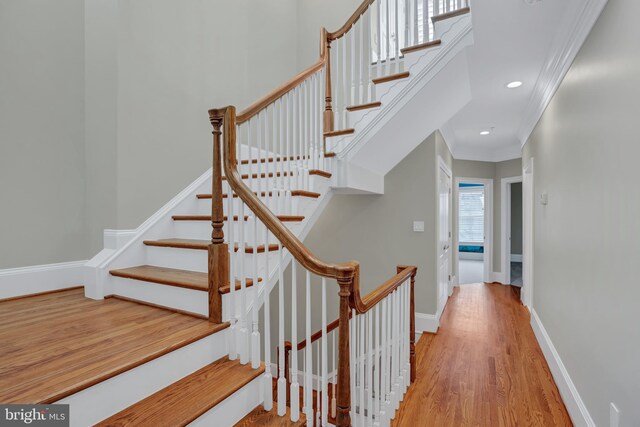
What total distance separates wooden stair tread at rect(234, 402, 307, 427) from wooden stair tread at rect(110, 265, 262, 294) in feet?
2.03

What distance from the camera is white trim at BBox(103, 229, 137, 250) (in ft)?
7.97

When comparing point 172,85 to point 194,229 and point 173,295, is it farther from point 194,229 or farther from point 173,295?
point 173,295

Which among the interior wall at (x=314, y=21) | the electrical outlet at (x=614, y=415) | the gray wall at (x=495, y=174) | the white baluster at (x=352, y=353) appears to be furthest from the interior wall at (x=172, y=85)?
the gray wall at (x=495, y=174)

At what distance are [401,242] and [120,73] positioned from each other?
332cm

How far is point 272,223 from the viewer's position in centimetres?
163

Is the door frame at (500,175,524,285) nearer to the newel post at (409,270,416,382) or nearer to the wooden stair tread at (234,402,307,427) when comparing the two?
the newel post at (409,270,416,382)

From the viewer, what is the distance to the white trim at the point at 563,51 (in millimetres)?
1772

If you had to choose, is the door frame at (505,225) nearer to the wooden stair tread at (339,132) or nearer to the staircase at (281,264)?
the staircase at (281,264)

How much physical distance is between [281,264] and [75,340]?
1.06 m

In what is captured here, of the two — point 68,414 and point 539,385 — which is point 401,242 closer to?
point 539,385

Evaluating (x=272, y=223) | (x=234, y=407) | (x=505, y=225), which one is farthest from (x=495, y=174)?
(x=234, y=407)

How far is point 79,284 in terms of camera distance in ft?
8.43

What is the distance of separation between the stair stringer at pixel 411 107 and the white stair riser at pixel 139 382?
1.78m

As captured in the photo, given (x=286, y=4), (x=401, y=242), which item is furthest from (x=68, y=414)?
(x=286, y=4)
